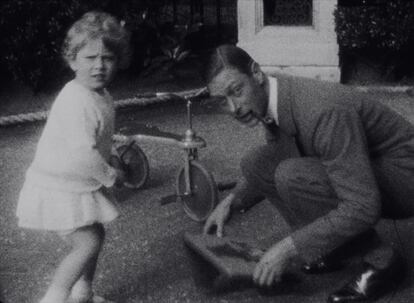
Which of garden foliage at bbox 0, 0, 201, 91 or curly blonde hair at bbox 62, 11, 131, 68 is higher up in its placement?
curly blonde hair at bbox 62, 11, 131, 68

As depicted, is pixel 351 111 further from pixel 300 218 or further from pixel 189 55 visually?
pixel 189 55

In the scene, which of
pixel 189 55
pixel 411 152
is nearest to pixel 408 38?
pixel 189 55

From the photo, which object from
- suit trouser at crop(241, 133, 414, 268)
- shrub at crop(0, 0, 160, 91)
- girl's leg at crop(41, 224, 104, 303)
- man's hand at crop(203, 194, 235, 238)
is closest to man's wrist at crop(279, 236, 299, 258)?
suit trouser at crop(241, 133, 414, 268)

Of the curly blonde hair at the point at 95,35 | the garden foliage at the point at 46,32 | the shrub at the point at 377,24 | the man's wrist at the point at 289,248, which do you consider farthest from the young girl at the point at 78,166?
the shrub at the point at 377,24

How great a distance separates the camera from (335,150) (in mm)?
3434

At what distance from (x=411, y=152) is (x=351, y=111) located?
17.2 inches

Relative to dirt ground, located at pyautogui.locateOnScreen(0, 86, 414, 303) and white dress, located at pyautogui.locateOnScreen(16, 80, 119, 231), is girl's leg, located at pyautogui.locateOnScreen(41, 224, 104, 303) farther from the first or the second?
dirt ground, located at pyautogui.locateOnScreen(0, 86, 414, 303)

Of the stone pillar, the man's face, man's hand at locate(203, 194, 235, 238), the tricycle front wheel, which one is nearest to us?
the man's face

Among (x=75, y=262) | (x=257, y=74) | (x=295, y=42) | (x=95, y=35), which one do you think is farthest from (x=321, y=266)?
(x=295, y=42)

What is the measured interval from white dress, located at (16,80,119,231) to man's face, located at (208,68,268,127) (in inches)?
19.8

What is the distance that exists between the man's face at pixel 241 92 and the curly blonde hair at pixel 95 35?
0.45m

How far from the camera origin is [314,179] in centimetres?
369

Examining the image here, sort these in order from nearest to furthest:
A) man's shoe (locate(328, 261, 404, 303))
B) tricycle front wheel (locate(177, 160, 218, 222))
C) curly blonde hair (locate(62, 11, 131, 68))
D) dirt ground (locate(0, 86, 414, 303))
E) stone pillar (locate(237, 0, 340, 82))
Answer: curly blonde hair (locate(62, 11, 131, 68)) → man's shoe (locate(328, 261, 404, 303)) → dirt ground (locate(0, 86, 414, 303)) → tricycle front wheel (locate(177, 160, 218, 222)) → stone pillar (locate(237, 0, 340, 82))

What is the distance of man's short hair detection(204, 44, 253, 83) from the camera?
137 inches
